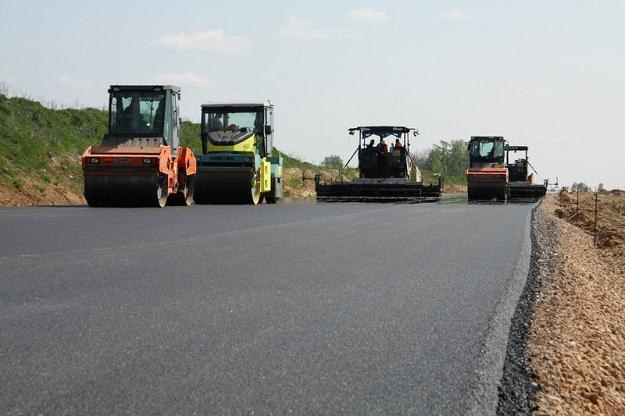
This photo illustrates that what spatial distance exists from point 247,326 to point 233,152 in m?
20.2

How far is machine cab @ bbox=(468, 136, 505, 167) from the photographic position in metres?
36.6

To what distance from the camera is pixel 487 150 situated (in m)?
36.8

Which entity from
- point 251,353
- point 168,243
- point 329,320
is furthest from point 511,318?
point 168,243

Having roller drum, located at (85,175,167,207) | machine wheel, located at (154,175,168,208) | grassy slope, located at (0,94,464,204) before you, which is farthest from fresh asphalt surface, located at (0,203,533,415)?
grassy slope, located at (0,94,464,204)

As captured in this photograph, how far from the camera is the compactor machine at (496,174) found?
3384 cm

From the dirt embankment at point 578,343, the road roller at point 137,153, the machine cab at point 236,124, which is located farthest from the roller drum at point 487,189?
the dirt embankment at point 578,343

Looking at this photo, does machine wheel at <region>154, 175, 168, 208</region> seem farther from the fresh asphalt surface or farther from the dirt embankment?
the dirt embankment

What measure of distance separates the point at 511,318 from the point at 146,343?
293 cm

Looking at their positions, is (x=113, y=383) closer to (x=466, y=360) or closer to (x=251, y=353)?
(x=251, y=353)

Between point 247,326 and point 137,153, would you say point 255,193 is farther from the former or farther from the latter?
point 247,326

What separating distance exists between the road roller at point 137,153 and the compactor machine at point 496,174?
48.7ft

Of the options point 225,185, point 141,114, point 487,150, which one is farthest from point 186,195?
point 487,150

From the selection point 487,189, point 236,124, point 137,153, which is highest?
point 236,124

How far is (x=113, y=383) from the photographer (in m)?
4.13
